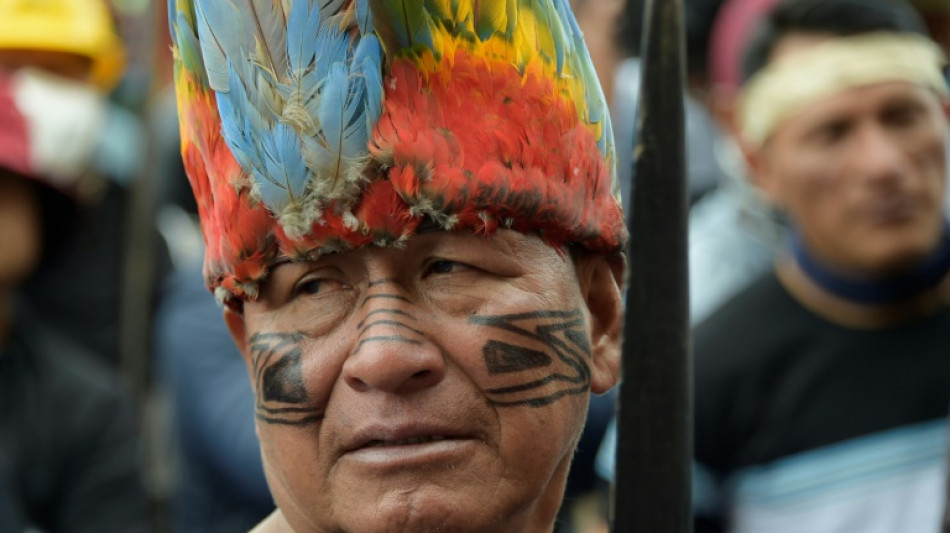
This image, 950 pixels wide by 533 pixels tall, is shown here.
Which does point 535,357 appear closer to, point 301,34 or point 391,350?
point 391,350

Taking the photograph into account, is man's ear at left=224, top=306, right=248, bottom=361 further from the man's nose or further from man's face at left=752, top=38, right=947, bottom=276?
man's face at left=752, top=38, right=947, bottom=276

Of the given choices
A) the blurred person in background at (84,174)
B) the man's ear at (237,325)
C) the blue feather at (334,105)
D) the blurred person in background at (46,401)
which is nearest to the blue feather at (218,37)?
the blue feather at (334,105)

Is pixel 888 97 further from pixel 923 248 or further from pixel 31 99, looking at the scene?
pixel 31 99

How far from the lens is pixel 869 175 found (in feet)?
12.6

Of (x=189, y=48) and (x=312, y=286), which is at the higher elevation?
(x=189, y=48)

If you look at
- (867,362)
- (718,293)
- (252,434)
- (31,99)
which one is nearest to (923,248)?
(867,362)

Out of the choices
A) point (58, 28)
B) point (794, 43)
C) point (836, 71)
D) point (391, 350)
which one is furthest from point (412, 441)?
point (58, 28)

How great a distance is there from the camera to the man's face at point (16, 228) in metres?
→ 3.79

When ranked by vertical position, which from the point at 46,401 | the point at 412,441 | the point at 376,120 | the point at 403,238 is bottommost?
the point at 46,401

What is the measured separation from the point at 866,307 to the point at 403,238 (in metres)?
2.23

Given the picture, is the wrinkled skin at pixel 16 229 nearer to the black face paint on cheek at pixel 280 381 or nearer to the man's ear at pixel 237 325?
the man's ear at pixel 237 325

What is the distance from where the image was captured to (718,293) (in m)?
4.25

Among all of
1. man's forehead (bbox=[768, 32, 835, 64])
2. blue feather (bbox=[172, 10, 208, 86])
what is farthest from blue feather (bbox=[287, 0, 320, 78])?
man's forehead (bbox=[768, 32, 835, 64])

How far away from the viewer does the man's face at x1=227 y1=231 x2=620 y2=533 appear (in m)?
1.89
